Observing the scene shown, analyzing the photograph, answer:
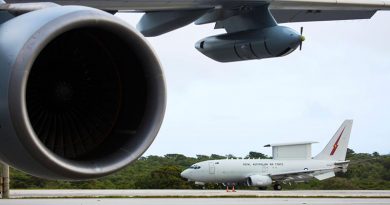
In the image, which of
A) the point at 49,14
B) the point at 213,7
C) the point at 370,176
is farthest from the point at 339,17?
the point at 370,176

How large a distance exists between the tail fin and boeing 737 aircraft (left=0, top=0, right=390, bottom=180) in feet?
162

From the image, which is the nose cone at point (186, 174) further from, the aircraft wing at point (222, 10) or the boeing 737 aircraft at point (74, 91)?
the boeing 737 aircraft at point (74, 91)

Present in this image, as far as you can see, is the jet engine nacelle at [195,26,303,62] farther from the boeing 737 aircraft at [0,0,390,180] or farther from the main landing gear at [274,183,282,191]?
the main landing gear at [274,183,282,191]

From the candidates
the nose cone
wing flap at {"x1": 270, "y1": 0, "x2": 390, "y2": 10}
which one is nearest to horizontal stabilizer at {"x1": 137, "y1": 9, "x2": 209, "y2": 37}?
wing flap at {"x1": 270, "y1": 0, "x2": 390, "y2": 10}

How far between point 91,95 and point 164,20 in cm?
247

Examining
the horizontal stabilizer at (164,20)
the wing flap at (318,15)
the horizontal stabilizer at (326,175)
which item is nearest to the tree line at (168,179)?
the horizontal stabilizer at (326,175)

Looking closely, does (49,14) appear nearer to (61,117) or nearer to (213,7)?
(61,117)

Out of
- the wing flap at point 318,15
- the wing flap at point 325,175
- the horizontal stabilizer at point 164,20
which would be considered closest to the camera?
the horizontal stabilizer at point 164,20

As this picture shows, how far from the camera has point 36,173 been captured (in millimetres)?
4840

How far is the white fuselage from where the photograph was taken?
1903 inches

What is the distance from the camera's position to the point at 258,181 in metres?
50.1

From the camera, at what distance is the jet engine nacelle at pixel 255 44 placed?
747cm

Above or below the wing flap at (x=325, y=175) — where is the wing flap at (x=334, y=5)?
above

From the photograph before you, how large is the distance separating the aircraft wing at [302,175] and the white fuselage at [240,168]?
23 cm
